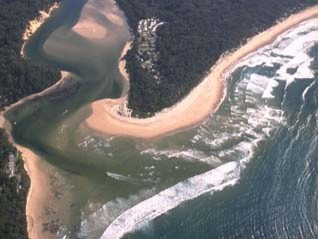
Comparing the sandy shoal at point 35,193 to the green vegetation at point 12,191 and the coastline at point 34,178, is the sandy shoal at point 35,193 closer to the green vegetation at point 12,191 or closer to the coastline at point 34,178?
the coastline at point 34,178

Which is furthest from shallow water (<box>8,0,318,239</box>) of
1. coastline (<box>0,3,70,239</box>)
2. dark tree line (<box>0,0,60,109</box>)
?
dark tree line (<box>0,0,60,109</box>)

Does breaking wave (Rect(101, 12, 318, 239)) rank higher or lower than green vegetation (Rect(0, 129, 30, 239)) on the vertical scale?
higher

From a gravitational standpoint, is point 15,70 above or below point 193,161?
above

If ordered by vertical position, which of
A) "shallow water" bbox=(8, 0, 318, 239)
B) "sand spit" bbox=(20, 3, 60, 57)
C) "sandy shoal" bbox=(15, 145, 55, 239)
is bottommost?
"sandy shoal" bbox=(15, 145, 55, 239)

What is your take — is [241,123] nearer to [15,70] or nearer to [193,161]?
[193,161]

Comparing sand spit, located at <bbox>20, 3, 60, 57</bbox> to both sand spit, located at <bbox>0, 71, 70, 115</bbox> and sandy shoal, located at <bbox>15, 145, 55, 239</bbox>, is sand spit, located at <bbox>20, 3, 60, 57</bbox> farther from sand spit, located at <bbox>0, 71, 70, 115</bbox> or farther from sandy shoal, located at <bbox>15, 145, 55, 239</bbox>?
sandy shoal, located at <bbox>15, 145, 55, 239</bbox>

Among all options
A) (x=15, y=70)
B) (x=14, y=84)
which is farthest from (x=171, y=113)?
(x=15, y=70)
